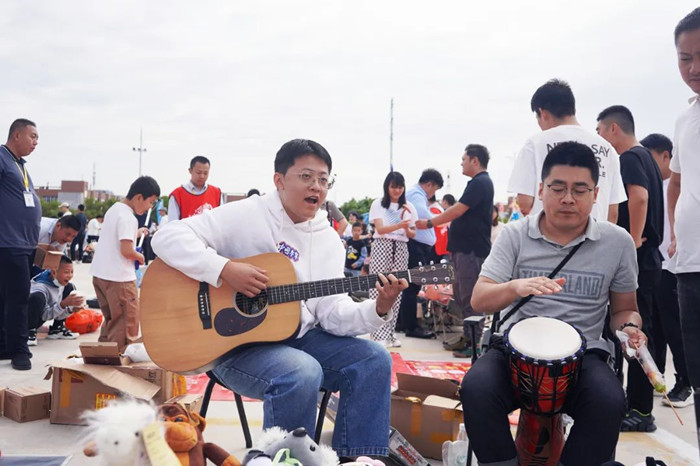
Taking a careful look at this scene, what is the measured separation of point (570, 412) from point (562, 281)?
48 centimetres

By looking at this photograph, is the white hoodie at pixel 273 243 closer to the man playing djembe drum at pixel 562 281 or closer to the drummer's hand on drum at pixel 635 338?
the man playing djembe drum at pixel 562 281

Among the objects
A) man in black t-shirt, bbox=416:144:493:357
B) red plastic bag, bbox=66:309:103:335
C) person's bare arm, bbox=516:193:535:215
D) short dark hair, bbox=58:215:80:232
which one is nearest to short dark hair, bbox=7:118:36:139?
short dark hair, bbox=58:215:80:232

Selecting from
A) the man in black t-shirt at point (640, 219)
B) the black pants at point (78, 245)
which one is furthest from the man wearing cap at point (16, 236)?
the black pants at point (78, 245)

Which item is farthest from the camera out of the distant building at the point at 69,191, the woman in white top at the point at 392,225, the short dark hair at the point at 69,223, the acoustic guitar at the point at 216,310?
the distant building at the point at 69,191

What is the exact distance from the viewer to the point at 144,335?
8.00 feet

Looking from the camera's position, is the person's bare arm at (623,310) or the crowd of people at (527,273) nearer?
the crowd of people at (527,273)

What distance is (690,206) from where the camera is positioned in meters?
2.20

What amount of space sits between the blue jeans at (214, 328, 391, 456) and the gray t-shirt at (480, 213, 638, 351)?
2.02ft

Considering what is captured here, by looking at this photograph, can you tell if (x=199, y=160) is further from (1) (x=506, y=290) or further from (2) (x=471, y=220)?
(1) (x=506, y=290)

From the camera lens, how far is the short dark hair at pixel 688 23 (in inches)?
81.6

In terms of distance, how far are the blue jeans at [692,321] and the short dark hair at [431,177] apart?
4.72 metres

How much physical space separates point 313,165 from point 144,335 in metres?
1.06

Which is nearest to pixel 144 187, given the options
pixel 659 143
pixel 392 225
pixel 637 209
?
pixel 392 225

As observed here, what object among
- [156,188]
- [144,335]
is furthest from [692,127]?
[156,188]
